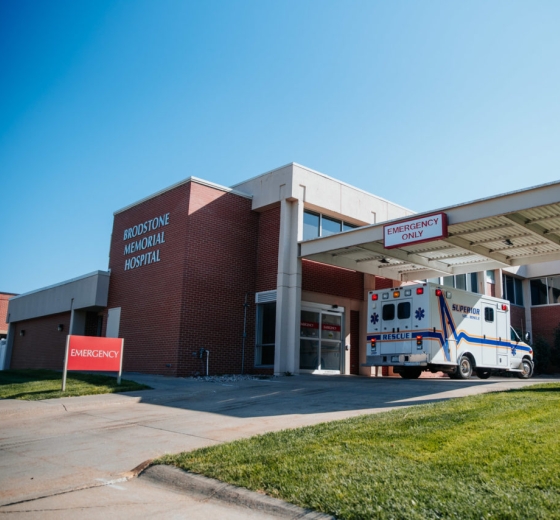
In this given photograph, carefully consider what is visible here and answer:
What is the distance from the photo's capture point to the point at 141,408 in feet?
36.4

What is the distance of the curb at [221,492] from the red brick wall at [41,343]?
21785mm

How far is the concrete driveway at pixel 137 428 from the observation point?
504 centimetres

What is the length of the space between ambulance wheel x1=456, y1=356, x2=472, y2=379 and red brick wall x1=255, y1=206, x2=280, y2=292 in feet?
22.2

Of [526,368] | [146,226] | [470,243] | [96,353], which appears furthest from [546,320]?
[96,353]

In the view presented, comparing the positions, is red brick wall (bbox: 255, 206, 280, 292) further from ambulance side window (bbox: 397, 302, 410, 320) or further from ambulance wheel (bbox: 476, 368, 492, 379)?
ambulance wheel (bbox: 476, 368, 492, 379)

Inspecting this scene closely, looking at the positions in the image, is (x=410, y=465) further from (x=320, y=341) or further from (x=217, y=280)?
(x=320, y=341)

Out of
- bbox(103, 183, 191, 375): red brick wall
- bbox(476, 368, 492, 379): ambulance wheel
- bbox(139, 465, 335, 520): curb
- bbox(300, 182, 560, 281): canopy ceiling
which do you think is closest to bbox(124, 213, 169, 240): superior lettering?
bbox(103, 183, 191, 375): red brick wall

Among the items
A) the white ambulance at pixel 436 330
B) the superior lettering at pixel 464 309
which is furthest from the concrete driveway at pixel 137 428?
the superior lettering at pixel 464 309

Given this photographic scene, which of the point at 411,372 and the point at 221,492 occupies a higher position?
the point at 411,372

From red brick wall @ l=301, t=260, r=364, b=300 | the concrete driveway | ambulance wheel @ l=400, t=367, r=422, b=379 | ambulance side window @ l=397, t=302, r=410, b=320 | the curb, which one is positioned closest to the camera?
the curb

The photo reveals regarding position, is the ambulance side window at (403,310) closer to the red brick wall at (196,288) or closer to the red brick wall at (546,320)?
the red brick wall at (196,288)

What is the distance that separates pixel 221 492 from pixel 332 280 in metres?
16.8

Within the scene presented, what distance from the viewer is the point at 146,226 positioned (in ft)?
71.5

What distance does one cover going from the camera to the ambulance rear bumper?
623 inches
